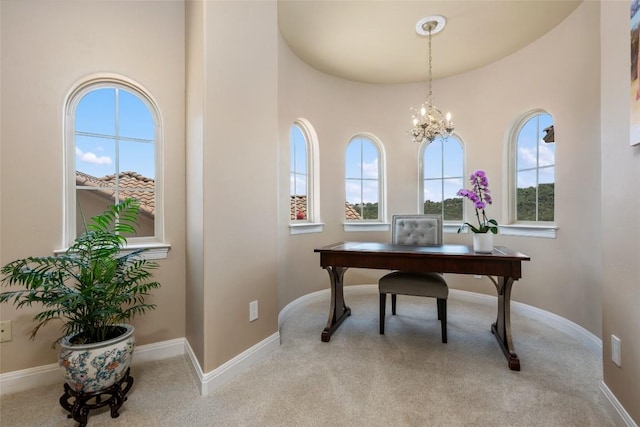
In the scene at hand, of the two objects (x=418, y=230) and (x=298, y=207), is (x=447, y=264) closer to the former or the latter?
(x=418, y=230)

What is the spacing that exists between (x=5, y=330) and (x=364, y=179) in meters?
3.56

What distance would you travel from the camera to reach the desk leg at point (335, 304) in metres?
2.40

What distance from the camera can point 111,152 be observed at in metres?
2.00

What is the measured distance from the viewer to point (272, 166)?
7.20 ft

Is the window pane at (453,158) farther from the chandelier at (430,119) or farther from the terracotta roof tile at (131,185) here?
the terracotta roof tile at (131,185)

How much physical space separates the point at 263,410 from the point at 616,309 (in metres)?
1.90

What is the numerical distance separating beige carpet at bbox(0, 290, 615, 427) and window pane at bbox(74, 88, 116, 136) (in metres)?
1.66

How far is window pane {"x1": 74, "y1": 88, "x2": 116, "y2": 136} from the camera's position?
1.89 m

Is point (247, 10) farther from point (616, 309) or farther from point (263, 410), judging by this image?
point (616, 309)

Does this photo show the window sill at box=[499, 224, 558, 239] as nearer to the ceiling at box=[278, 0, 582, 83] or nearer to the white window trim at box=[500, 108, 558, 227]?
the white window trim at box=[500, 108, 558, 227]

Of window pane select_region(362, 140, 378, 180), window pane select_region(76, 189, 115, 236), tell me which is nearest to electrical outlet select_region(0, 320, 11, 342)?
window pane select_region(76, 189, 115, 236)

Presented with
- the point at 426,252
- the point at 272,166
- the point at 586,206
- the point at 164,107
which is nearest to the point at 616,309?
the point at 426,252

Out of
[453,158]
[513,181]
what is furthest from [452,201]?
[513,181]

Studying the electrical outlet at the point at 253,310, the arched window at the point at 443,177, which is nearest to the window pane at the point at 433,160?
the arched window at the point at 443,177
